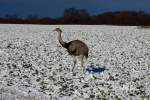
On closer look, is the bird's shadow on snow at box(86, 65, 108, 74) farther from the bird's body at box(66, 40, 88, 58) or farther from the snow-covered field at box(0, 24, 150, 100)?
the bird's body at box(66, 40, 88, 58)

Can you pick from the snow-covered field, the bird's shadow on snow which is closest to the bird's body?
Answer: the snow-covered field

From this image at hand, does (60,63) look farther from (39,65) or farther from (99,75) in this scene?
(99,75)

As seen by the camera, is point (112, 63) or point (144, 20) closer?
point (112, 63)

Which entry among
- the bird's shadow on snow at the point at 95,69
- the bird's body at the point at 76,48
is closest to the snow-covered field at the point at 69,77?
the bird's shadow on snow at the point at 95,69

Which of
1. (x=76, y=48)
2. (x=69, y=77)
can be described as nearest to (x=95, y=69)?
(x=76, y=48)

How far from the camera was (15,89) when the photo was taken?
15.8m

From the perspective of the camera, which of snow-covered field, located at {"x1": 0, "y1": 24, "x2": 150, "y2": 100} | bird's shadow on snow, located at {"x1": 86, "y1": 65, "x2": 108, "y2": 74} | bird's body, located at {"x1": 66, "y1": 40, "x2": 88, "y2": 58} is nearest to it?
snow-covered field, located at {"x1": 0, "y1": 24, "x2": 150, "y2": 100}

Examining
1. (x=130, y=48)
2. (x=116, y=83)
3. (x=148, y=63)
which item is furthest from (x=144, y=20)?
(x=116, y=83)

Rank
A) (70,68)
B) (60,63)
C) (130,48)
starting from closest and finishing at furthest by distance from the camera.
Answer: (70,68) → (60,63) → (130,48)

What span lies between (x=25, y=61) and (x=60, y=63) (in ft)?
5.02

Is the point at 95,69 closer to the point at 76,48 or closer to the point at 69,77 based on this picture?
the point at 76,48

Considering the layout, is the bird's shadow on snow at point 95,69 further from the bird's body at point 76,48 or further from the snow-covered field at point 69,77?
the bird's body at point 76,48

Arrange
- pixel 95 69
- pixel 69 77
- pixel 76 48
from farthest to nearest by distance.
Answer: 1. pixel 95 69
2. pixel 76 48
3. pixel 69 77

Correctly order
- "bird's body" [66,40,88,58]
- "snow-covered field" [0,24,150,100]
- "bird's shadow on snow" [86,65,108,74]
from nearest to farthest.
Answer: "snow-covered field" [0,24,150,100], "bird's body" [66,40,88,58], "bird's shadow on snow" [86,65,108,74]
